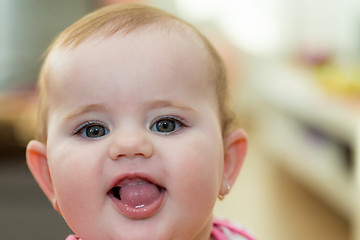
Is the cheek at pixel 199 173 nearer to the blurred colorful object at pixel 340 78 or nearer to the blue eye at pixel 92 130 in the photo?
the blue eye at pixel 92 130

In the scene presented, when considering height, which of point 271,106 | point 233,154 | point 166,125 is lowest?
point 271,106

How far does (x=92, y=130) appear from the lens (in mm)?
755

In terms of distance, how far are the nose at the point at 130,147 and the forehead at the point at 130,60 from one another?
0.24 feet

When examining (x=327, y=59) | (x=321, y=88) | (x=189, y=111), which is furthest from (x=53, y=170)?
(x=327, y=59)

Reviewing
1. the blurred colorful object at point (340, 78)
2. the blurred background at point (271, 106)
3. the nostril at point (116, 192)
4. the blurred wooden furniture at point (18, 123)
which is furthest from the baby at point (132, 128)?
the blurred colorful object at point (340, 78)

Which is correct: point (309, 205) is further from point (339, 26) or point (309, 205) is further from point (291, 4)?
A: point (291, 4)

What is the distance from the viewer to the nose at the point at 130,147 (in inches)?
27.5

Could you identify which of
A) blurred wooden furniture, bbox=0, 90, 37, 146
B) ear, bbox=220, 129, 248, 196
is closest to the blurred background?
blurred wooden furniture, bbox=0, 90, 37, 146

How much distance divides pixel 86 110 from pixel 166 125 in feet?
0.37

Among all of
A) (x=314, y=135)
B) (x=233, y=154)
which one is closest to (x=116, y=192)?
(x=233, y=154)

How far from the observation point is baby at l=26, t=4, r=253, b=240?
0.71m

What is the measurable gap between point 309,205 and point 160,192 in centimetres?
281

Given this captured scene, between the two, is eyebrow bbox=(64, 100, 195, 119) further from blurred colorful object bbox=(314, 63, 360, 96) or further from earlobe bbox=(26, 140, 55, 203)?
blurred colorful object bbox=(314, 63, 360, 96)

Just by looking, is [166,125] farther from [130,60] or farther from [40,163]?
[40,163]
